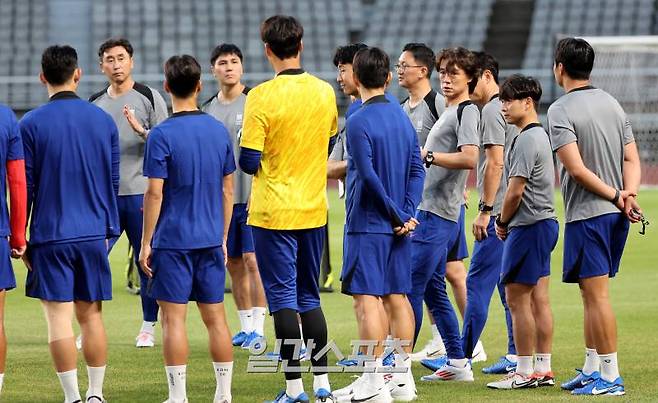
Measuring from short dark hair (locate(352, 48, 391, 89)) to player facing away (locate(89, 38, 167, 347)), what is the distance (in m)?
2.34

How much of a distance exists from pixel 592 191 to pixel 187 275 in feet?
7.22

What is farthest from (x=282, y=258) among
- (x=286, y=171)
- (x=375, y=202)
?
(x=375, y=202)

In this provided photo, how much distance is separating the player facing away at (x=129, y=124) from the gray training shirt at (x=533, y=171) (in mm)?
2693

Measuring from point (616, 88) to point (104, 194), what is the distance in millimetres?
22394

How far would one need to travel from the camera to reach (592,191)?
696 centimetres

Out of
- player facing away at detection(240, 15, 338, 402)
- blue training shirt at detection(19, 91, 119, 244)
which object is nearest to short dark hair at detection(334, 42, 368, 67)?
player facing away at detection(240, 15, 338, 402)

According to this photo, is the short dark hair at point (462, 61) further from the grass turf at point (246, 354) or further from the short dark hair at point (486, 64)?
the grass turf at point (246, 354)

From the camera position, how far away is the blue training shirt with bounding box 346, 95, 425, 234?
6652 mm

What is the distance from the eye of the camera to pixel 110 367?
8.13 metres

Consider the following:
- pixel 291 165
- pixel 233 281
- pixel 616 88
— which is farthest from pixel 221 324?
pixel 616 88

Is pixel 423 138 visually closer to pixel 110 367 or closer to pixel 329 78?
pixel 110 367

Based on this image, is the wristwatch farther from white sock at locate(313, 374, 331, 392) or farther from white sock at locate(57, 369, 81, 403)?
white sock at locate(57, 369, 81, 403)

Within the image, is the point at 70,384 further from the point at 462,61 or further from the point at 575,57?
the point at 575,57

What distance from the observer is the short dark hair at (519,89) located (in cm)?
718
